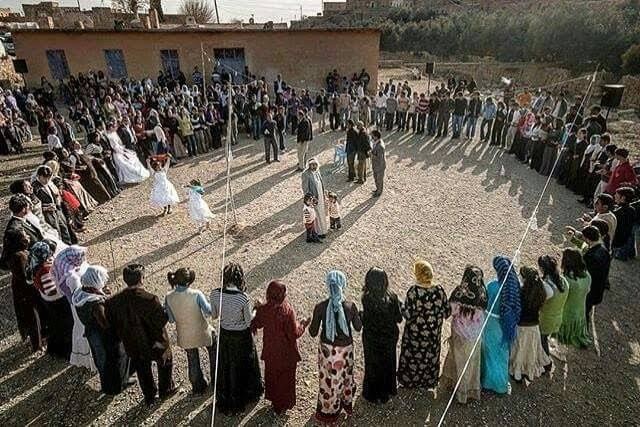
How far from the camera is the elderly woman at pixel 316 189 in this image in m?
7.81

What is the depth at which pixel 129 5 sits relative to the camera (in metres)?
37.5

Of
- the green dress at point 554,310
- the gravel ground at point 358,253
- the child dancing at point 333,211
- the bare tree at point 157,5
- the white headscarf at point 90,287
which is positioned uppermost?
the bare tree at point 157,5

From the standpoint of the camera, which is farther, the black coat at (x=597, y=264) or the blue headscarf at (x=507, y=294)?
the black coat at (x=597, y=264)

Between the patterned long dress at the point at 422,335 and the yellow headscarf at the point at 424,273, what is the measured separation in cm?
7

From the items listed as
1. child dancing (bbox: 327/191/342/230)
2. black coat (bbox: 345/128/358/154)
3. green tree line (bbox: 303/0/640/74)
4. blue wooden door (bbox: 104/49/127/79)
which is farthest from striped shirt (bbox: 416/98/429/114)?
green tree line (bbox: 303/0/640/74)

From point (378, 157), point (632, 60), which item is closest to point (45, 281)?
point (378, 157)

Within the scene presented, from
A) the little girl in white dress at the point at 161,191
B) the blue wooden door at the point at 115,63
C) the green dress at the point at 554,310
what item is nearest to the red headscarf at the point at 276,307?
the green dress at the point at 554,310

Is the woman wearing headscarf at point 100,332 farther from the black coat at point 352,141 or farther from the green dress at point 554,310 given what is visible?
the black coat at point 352,141

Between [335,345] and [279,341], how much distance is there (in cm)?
54

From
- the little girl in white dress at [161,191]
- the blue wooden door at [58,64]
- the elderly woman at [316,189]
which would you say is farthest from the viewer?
the blue wooden door at [58,64]

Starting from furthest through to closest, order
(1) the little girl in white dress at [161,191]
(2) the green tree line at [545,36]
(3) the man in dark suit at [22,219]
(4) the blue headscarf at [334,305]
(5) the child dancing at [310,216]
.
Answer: (2) the green tree line at [545,36]
(1) the little girl in white dress at [161,191]
(5) the child dancing at [310,216]
(3) the man in dark suit at [22,219]
(4) the blue headscarf at [334,305]

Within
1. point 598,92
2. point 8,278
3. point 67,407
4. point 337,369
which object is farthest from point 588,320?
point 598,92

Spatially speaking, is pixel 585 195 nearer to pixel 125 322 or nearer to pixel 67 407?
pixel 125 322

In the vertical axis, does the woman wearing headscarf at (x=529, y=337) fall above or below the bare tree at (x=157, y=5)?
below
